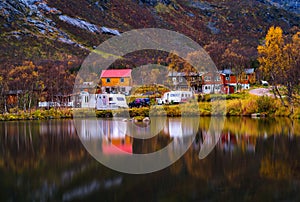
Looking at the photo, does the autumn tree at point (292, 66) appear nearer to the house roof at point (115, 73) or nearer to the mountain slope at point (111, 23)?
the mountain slope at point (111, 23)

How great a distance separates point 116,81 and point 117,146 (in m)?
45.7

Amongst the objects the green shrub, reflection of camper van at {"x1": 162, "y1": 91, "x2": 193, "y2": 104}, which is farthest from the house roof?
the green shrub

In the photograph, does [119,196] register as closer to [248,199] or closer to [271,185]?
[248,199]

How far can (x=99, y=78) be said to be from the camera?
68.2m

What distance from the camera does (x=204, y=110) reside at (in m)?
45.9

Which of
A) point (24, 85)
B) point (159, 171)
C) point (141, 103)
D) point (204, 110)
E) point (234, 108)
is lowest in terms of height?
point (159, 171)

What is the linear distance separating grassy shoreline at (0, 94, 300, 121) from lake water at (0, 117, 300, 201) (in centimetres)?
1636

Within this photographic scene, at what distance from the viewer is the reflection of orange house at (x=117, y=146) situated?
20.8m

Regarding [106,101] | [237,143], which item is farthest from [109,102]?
[237,143]

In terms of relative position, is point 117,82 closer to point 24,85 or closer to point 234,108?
point 24,85

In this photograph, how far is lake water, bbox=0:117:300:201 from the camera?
12789 millimetres

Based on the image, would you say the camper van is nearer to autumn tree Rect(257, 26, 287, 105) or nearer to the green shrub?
the green shrub

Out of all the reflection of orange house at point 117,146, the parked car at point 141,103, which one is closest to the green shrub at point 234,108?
the parked car at point 141,103

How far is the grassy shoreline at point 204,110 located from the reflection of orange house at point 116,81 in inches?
635
